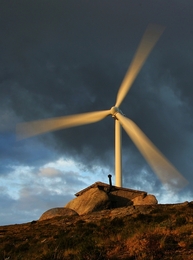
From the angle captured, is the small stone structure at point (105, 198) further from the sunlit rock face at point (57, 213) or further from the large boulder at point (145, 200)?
the sunlit rock face at point (57, 213)

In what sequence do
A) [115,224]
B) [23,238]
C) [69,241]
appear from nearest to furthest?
[69,241], [115,224], [23,238]

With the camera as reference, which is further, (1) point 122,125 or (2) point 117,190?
(1) point 122,125

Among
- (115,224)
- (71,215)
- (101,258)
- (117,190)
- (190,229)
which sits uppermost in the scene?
(117,190)

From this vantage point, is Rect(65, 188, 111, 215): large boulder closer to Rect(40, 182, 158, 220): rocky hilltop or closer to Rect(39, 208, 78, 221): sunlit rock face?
Rect(40, 182, 158, 220): rocky hilltop

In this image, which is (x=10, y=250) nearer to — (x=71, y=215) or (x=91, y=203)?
(x=71, y=215)

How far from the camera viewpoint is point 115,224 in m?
25.6

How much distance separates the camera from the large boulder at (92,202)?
3953 cm

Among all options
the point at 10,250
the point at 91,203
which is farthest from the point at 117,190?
the point at 10,250

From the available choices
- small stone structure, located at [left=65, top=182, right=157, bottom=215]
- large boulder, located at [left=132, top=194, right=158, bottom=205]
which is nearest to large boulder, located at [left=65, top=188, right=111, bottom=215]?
small stone structure, located at [left=65, top=182, right=157, bottom=215]

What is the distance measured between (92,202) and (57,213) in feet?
14.0

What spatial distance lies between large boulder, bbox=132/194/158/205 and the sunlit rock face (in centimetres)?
880

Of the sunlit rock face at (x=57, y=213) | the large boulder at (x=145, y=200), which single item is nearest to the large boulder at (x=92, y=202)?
the sunlit rock face at (x=57, y=213)

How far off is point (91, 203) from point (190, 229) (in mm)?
22189

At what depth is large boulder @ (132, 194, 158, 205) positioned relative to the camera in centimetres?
4175
